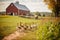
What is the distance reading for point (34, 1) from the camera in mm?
2908

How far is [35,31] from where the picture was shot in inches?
110

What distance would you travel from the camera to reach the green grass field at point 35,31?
8.99 feet

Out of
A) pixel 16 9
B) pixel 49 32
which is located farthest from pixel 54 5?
pixel 16 9

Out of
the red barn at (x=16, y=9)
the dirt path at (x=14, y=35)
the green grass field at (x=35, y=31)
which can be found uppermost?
the red barn at (x=16, y=9)

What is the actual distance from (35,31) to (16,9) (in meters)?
0.47

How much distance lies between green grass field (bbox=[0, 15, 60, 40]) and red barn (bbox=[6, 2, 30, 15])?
0.08 metres

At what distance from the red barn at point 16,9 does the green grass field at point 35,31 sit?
83 mm

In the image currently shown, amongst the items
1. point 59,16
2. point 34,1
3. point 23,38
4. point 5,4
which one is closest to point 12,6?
point 5,4

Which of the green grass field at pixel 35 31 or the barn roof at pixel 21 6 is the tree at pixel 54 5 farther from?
the barn roof at pixel 21 6

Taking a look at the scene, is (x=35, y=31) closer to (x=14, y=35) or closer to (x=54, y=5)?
(x=14, y=35)

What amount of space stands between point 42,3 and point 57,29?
1.53ft

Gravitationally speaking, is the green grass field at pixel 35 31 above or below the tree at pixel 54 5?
below

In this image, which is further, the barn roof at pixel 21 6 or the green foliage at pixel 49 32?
the barn roof at pixel 21 6

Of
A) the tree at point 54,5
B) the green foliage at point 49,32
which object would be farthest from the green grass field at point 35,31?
the tree at point 54,5
